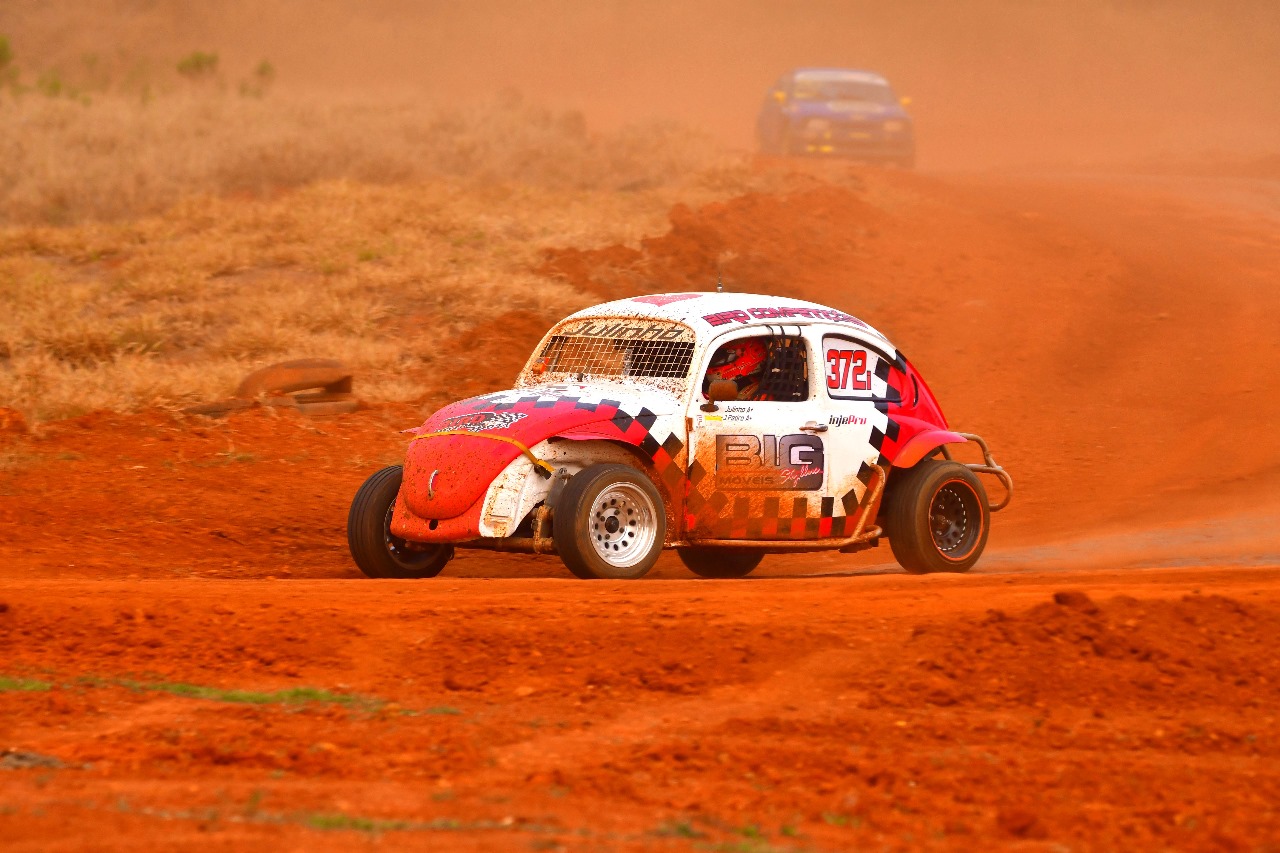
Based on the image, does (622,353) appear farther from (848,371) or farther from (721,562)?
(721,562)

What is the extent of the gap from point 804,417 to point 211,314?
9.55m

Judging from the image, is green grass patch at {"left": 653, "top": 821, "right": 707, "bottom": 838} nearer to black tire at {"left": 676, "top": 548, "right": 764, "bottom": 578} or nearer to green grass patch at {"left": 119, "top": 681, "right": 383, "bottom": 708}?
green grass patch at {"left": 119, "top": 681, "right": 383, "bottom": 708}

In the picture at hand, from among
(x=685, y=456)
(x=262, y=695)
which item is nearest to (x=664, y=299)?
(x=685, y=456)

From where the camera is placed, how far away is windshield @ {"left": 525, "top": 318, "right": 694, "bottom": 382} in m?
9.80

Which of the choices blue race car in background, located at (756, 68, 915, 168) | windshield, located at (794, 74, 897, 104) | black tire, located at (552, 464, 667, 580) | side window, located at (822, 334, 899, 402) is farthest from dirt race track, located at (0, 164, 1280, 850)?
windshield, located at (794, 74, 897, 104)

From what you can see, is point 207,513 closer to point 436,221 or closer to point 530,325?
point 530,325

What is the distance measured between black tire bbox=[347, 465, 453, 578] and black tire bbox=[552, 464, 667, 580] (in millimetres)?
1164

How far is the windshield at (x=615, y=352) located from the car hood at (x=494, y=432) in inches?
12.0

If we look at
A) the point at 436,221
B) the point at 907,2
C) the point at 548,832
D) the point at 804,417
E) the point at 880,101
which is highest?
the point at 907,2

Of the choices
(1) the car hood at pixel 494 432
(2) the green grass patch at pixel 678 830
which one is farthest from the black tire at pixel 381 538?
(2) the green grass patch at pixel 678 830

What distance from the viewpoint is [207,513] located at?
11.9 metres

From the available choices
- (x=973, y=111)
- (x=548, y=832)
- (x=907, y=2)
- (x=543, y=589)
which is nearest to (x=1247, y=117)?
(x=973, y=111)

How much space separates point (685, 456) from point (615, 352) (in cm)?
100

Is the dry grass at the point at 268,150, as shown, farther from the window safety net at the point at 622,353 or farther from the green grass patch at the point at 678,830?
the green grass patch at the point at 678,830
